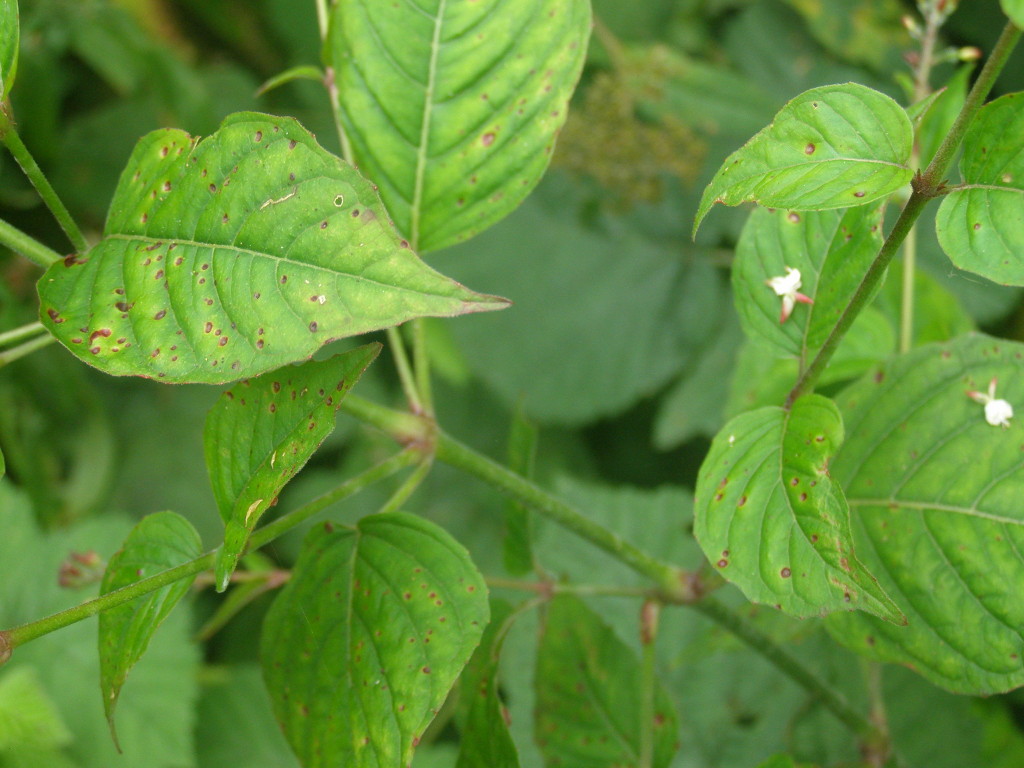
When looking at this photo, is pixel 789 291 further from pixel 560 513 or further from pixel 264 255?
pixel 264 255

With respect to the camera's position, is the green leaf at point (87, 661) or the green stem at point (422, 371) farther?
the green leaf at point (87, 661)

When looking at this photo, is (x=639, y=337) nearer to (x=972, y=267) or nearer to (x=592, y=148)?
(x=592, y=148)

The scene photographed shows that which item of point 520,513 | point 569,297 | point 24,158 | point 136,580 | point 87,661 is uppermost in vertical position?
point 24,158

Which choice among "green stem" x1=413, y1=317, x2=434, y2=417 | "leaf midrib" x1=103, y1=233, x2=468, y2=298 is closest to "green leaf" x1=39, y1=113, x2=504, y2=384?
"leaf midrib" x1=103, y1=233, x2=468, y2=298

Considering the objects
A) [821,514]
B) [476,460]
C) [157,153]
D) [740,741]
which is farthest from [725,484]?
[740,741]

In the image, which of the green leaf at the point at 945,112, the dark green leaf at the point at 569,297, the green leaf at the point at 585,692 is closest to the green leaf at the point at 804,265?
the green leaf at the point at 945,112

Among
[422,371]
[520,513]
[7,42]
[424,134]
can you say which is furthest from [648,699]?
[7,42]

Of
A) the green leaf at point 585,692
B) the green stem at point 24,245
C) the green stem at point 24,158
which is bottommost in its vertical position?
the green leaf at point 585,692

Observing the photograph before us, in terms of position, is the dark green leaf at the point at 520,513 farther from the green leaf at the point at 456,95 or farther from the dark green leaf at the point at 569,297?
the dark green leaf at the point at 569,297
